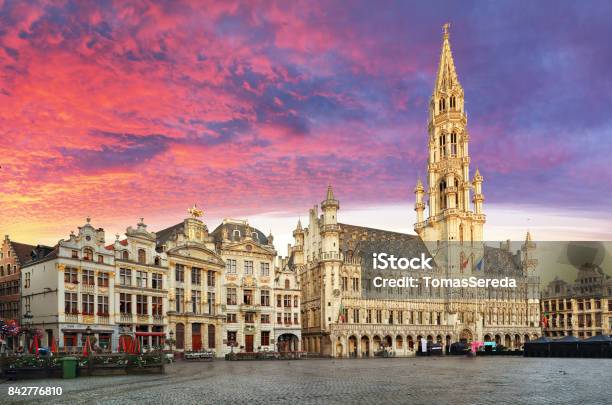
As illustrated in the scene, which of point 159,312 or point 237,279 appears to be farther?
point 237,279

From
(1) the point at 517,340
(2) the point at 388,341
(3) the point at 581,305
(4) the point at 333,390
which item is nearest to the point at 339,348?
(2) the point at 388,341

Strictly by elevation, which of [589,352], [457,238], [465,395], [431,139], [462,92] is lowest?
[589,352]

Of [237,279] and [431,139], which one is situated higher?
[431,139]

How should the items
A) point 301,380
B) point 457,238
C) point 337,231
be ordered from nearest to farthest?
point 301,380, point 337,231, point 457,238

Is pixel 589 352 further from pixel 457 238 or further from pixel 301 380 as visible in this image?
pixel 457 238

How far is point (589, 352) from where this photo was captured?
2586 inches

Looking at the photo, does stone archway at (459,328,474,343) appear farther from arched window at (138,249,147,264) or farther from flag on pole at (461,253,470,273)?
arched window at (138,249,147,264)

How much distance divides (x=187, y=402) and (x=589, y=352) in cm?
5387

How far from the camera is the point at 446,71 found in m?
127

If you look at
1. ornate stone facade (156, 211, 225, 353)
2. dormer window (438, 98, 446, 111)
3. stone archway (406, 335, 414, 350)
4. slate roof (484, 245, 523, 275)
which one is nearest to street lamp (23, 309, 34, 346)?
ornate stone facade (156, 211, 225, 353)

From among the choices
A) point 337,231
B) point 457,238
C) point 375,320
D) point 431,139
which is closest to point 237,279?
point 337,231

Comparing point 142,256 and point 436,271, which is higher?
point 142,256

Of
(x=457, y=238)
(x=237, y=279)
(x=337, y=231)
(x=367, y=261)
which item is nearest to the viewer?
(x=237, y=279)

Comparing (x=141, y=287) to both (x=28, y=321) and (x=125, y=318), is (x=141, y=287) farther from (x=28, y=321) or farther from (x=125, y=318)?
(x=28, y=321)
